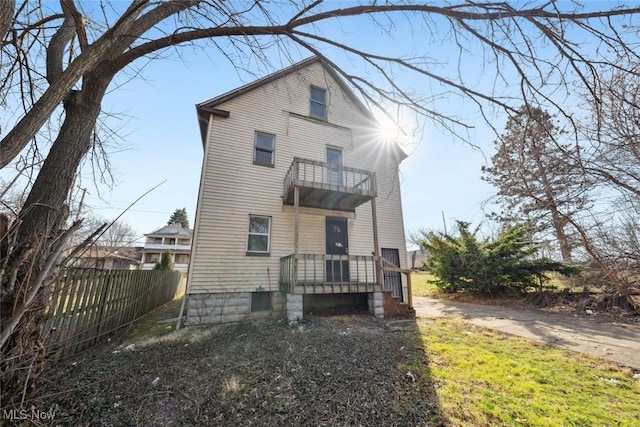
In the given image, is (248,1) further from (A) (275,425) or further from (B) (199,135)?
(B) (199,135)

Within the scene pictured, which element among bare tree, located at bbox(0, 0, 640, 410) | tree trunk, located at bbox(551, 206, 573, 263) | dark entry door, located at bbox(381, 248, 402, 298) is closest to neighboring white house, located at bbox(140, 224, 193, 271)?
dark entry door, located at bbox(381, 248, 402, 298)

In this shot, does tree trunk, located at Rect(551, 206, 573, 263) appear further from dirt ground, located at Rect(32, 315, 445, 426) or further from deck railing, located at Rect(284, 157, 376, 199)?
dirt ground, located at Rect(32, 315, 445, 426)

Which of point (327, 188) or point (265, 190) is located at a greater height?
point (265, 190)

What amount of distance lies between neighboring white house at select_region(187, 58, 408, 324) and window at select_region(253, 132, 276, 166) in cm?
3

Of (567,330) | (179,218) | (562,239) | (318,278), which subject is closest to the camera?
(567,330)

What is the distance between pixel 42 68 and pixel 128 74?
1.46 metres

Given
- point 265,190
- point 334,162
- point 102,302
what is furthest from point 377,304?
point 102,302

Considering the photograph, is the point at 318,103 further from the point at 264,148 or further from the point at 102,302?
the point at 102,302

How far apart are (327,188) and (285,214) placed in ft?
5.93

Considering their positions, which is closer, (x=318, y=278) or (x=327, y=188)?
(x=327, y=188)

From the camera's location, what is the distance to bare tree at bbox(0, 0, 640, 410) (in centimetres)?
236

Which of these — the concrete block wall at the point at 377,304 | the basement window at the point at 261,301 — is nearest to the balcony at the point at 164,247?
the basement window at the point at 261,301

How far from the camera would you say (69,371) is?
3.63m

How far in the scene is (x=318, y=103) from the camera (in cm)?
969
